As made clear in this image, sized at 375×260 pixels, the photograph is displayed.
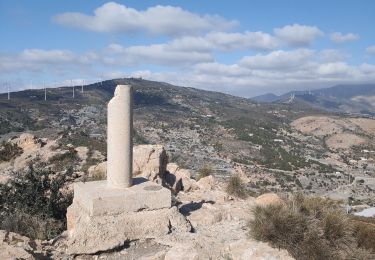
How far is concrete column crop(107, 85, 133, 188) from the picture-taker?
1091 cm

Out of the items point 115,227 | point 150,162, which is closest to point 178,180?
point 150,162

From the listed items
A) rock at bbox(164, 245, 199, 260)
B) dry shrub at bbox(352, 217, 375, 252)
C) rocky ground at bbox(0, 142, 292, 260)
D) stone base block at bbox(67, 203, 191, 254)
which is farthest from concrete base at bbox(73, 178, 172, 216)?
dry shrub at bbox(352, 217, 375, 252)

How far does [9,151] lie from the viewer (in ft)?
90.7

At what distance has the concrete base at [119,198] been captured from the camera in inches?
398

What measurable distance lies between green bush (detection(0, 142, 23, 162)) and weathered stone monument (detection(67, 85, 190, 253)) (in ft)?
59.1

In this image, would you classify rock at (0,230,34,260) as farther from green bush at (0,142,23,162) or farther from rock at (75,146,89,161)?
green bush at (0,142,23,162)

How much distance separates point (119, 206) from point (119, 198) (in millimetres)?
201

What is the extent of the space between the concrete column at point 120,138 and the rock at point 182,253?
8.34 feet

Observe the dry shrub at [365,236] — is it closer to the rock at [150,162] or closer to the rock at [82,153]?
the rock at [150,162]

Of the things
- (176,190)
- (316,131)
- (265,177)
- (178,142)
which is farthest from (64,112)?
(176,190)

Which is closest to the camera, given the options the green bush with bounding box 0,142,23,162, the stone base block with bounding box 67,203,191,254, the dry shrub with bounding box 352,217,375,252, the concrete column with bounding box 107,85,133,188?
the stone base block with bounding box 67,203,191,254

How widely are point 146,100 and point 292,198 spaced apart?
4599 inches

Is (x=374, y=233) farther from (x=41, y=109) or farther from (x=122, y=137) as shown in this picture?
(x=41, y=109)

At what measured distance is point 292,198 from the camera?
11516 millimetres
